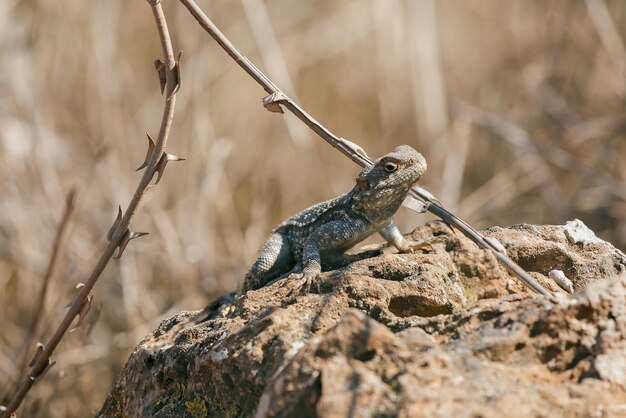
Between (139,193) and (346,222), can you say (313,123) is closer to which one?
(139,193)

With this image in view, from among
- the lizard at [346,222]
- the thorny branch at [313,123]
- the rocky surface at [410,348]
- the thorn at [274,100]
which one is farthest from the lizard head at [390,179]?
the thorn at [274,100]

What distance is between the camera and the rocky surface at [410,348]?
2.07 meters

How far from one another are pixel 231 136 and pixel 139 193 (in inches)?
282

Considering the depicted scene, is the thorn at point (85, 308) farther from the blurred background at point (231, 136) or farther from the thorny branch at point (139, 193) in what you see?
the blurred background at point (231, 136)

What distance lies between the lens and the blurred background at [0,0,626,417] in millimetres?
6738

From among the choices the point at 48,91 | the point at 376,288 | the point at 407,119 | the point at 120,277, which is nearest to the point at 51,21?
the point at 48,91

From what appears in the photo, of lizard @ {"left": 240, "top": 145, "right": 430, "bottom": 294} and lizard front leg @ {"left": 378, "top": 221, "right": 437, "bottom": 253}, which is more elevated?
lizard @ {"left": 240, "top": 145, "right": 430, "bottom": 294}

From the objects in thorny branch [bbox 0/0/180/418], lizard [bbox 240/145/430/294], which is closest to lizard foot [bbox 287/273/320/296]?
lizard [bbox 240/145/430/294]

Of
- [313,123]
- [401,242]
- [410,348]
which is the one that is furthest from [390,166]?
[410,348]

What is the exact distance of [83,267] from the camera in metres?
6.40

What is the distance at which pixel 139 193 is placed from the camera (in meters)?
2.90

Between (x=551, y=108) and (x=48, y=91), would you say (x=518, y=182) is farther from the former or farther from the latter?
(x=48, y=91)

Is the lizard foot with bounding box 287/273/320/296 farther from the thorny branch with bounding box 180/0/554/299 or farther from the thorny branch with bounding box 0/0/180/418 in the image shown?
the thorny branch with bounding box 0/0/180/418

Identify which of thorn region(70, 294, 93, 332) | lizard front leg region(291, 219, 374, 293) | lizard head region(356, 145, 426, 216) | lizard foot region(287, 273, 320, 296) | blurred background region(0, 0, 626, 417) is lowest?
thorn region(70, 294, 93, 332)
